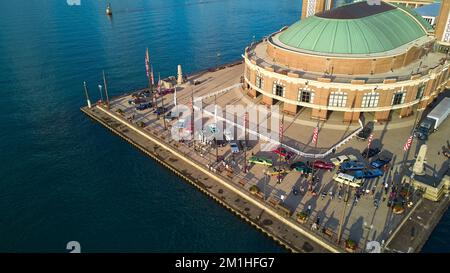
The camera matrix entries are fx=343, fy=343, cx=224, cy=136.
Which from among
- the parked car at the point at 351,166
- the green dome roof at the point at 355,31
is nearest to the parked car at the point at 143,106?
the green dome roof at the point at 355,31

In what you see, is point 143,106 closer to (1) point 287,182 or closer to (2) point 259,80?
(2) point 259,80

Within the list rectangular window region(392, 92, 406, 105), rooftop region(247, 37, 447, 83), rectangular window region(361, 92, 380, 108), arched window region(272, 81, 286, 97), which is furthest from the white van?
arched window region(272, 81, 286, 97)

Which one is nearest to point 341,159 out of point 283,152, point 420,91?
point 283,152

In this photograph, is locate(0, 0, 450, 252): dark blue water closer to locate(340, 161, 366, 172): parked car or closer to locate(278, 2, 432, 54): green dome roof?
locate(340, 161, 366, 172): parked car

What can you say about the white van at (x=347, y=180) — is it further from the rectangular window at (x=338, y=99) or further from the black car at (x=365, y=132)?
A: the rectangular window at (x=338, y=99)
